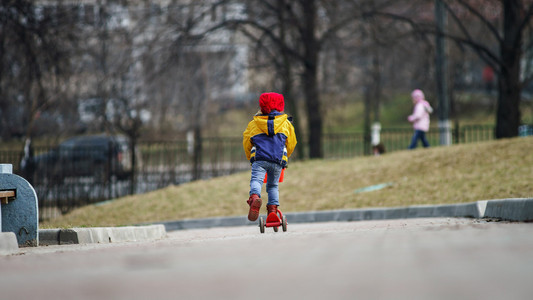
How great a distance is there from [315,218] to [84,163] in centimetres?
754

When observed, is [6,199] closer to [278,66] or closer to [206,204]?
[206,204]

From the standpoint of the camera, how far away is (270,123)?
29.1 ft

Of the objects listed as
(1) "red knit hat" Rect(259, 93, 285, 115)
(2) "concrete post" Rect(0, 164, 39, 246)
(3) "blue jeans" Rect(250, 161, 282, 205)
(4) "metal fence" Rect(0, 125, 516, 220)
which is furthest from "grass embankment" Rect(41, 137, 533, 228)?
(1) "red knit hat" Rect(259, 93, 285, 115)

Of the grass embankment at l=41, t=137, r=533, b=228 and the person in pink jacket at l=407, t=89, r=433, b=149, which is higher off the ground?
the person in pink jacket at l=407, t=89, r=433, b=149

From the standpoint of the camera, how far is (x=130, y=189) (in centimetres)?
2019

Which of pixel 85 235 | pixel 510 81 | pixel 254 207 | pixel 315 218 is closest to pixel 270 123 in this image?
pixel 254 207

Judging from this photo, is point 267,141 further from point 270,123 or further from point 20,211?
point 20,211

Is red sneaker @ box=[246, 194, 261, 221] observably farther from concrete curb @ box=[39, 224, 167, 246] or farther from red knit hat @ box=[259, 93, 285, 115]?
concrete curb @ box=[39, 224, 167, 246]

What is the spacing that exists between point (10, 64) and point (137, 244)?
10493 mm

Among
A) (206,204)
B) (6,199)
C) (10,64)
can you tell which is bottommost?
(206,204)

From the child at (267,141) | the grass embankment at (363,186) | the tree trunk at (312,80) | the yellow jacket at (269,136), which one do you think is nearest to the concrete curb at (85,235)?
the child at (267,141)

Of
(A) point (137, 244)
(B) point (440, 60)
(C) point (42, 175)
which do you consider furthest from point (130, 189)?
(A) point (137, 244)

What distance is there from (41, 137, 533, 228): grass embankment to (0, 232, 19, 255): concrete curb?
5055 millimetres

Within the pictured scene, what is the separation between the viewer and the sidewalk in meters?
8.91
